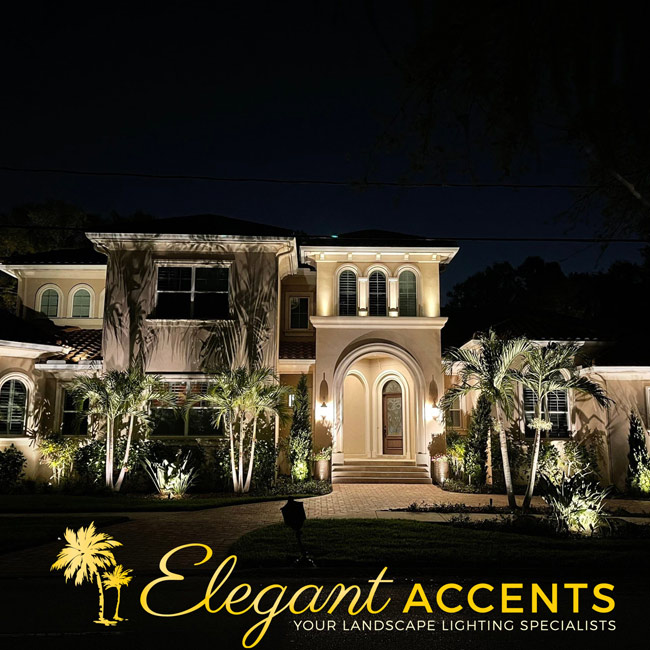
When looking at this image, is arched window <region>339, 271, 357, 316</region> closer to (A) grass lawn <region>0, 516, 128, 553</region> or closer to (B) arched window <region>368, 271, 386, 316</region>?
(B) arched window <region>368, 271, 386, 316</region>

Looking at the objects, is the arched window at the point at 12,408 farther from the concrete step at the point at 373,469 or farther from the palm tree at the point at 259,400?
the concrete step at the point at 373,469

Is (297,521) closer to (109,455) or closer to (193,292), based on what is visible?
(109,455)

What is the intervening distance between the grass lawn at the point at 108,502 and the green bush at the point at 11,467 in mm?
849

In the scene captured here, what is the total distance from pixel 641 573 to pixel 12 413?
638 inches

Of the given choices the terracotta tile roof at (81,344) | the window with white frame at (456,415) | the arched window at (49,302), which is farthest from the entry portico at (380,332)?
the arched window at (49,302)

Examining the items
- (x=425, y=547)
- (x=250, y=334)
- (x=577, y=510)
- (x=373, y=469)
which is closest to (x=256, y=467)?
(x=373, y=469)

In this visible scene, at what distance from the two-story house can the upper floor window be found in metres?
0.03

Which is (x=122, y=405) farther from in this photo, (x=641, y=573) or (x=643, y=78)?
(x=643, y=78)

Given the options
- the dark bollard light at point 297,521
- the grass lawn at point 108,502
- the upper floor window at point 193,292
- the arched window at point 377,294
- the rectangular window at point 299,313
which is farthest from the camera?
the rectangular window at point 299,313

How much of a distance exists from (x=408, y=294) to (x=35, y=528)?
41.5 ft

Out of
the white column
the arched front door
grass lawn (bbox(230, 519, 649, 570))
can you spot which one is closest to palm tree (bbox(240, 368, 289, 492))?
the white column

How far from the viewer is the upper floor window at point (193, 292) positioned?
1852 centimetres

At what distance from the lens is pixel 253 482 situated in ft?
54.5

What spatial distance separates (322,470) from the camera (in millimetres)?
18016
